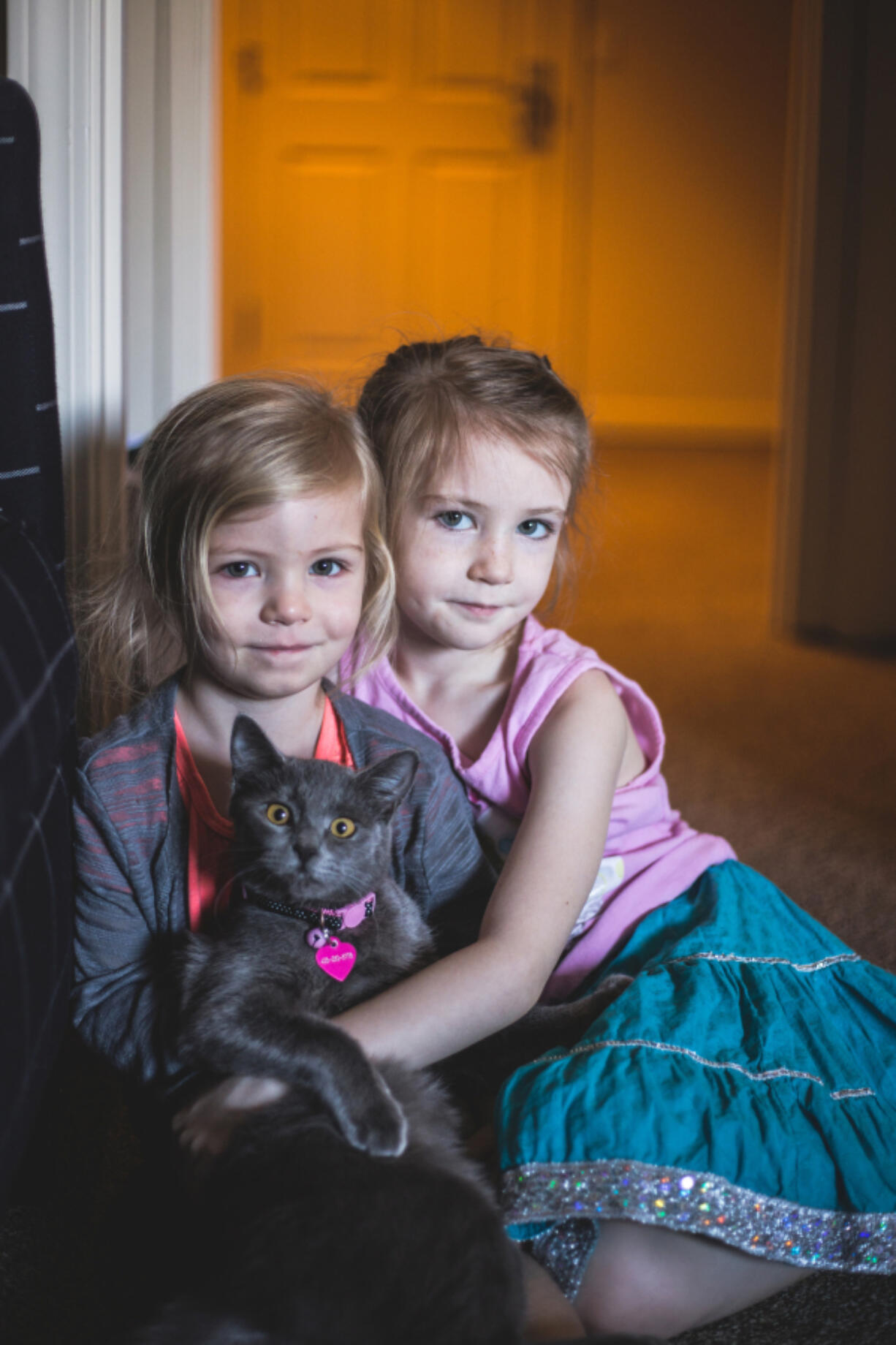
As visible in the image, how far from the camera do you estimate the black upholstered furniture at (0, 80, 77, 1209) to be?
765 millimetres

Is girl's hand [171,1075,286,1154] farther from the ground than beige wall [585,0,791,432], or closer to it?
closer to it

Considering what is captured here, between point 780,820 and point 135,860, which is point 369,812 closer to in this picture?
point 135,860

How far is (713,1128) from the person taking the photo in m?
0.95

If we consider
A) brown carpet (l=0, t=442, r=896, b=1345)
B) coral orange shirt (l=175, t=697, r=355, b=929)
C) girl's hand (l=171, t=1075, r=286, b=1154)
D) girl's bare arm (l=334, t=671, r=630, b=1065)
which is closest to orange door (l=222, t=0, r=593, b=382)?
brown carpet (l=0, t=442, r=896, b=1345)

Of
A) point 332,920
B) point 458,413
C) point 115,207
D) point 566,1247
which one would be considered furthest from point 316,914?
point 115,207

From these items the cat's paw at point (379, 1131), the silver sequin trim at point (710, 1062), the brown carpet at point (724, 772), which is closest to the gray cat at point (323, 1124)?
the cat's paw at point (379, 1131)

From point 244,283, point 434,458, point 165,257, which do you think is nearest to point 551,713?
point 434,458

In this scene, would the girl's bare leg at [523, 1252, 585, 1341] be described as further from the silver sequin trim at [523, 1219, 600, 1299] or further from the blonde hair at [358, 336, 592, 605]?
the blonde hair at [358, 336, 592, 605]

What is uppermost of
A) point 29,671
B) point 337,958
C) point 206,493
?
point 206,493

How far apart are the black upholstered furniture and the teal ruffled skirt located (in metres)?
0.40

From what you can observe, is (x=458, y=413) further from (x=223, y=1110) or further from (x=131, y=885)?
(x=223, y=1110)

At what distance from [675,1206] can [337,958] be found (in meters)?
0.34

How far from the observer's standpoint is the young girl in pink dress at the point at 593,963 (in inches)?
37.0

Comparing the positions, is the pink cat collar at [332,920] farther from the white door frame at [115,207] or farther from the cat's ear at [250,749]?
the white door frame at [115,207]
